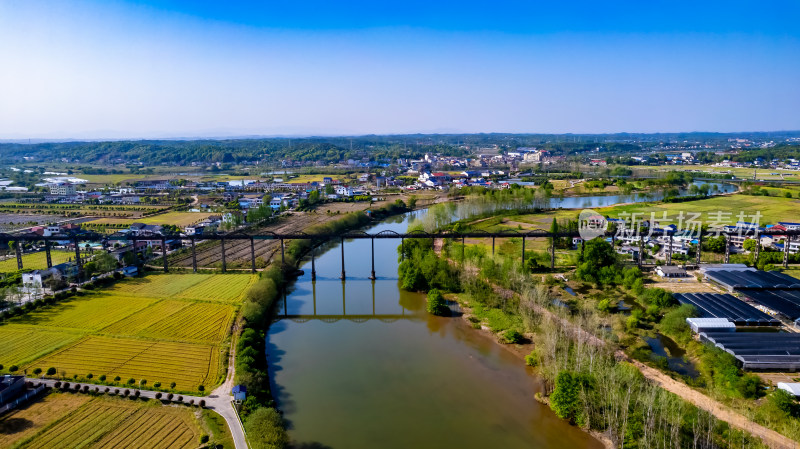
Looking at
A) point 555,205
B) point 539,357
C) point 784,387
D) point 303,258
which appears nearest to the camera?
point 784,387

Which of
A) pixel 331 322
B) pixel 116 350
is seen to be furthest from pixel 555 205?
pixel 116 350

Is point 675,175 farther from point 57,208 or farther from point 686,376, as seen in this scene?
point 57,208

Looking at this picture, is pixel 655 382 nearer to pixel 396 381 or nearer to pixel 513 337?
pixel 513 337

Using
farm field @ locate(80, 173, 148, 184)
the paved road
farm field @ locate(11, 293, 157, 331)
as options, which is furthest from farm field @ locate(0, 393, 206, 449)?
farm field @ locate(80, 173, 148, 184)

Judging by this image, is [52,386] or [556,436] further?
[52,386]

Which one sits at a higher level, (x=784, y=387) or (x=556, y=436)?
(x=784, y=387)

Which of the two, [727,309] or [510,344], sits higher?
[727,309]

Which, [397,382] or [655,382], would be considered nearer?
[655,382]

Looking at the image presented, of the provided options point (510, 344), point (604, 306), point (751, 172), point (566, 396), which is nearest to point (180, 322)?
point (510, 344)
